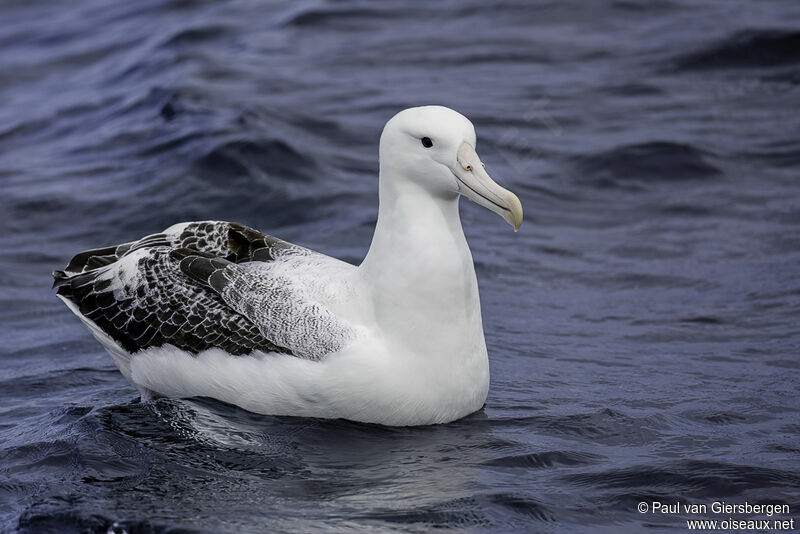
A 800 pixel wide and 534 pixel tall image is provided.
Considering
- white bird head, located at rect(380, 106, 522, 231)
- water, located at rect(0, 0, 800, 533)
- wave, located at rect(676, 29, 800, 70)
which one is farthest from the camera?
wave, located at rect(676, 29, 800, 70)

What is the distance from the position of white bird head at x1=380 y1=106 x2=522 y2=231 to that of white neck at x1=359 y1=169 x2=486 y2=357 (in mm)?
97

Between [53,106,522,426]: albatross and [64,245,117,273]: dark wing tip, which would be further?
[64,245,117,273]: dark wing tip

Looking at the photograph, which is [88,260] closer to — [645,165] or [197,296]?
[197,296]

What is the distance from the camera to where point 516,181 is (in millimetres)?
12109

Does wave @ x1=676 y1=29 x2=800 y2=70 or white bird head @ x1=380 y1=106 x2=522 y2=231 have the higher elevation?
white bird head @ x1=380 y1=106 x2=522 y2=231

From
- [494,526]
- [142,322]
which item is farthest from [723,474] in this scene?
[142,322]

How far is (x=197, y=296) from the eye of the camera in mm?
7195

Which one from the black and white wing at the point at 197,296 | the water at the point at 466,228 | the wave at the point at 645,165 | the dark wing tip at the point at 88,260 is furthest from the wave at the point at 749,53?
the dark wing tip at the point at 88,260

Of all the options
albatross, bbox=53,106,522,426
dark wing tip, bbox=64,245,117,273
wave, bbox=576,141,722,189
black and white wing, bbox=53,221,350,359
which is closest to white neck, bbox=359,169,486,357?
albatross, bbox=53,106,522,426

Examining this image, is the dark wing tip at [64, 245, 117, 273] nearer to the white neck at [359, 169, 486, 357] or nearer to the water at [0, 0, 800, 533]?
the water at [0, 0, 800, 533]

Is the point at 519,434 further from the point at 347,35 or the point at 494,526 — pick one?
the point at 347,35

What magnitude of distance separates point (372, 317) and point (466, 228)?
469 centimetres

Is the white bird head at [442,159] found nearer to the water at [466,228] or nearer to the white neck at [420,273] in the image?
the white neck at [420,273]

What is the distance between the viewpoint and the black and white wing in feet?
22.4
